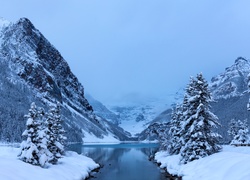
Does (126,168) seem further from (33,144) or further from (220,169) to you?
(220,169)

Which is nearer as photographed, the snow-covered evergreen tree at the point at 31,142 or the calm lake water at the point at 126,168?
the snow-covered evergreen tree at the point at 31,142

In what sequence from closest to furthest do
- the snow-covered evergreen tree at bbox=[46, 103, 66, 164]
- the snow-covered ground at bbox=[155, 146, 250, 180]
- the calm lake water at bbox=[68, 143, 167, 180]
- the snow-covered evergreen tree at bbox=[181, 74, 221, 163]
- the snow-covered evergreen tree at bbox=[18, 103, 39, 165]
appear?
1. the snow-covered ground at bbox=[155, 146, 250, 180]
2. the snow-covered evergreen tree at bbox=[18, 103, 39, 165]
3. the snow-covered evergreen tree at bbox=[181, 74, 221, 163]
4. the snow-covered evergreen tree at bbox=[46, 103, 66, 164]
5. the calm lake water at bbox=[68, 143, 167, 180]

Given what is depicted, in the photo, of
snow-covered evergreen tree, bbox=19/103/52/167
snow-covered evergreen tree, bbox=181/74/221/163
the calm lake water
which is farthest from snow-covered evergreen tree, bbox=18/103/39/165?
snow-covered evergreen tree, bbox=181/74/221/163

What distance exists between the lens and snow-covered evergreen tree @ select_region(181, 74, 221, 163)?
38.5 metres

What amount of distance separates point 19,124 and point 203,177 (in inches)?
4797

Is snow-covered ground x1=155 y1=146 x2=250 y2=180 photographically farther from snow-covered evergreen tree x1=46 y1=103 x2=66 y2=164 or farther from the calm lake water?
snow-covered evergreen tree x1=46 y1=103 x2=66 y2=164

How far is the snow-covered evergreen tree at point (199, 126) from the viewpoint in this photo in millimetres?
38469

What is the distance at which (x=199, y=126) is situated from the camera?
38344 mm

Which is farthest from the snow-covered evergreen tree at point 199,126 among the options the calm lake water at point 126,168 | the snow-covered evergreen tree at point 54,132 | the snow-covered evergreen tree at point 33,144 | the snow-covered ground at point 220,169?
the snow-covered evergreen tree at point 33,144

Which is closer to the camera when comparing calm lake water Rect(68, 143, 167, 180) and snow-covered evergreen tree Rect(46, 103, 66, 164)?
snow-covered evergreen tree Rect(46, 103, 66, 164)

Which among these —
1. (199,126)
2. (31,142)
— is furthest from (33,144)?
(199,126)

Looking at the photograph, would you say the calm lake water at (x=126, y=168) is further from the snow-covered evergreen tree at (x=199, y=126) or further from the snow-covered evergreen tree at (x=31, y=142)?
the snow-covered evergreen tree at (x=31, y=142)

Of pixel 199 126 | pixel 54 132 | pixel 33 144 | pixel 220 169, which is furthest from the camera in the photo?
pixel 54 132

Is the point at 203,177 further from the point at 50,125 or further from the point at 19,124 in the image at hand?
the point at 19,124
